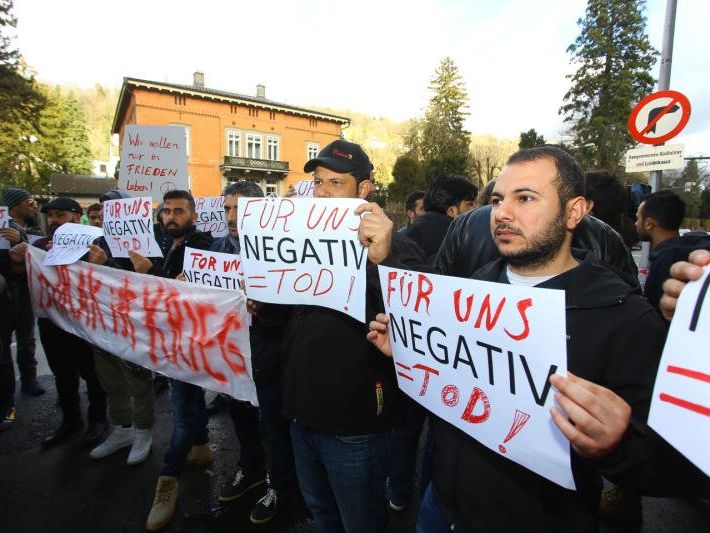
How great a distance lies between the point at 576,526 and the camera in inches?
50.4

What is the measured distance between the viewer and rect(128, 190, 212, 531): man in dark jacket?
2.84m

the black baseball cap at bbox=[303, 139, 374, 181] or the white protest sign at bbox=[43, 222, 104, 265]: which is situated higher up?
the black baseball cap at bbox=[303, 139, 374, 181]

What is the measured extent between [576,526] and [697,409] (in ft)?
2.16

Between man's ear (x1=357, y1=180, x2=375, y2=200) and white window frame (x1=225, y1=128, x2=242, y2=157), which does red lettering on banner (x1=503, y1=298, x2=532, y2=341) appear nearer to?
man's ear (x1=357, y1=180, x2=375, y2=200)

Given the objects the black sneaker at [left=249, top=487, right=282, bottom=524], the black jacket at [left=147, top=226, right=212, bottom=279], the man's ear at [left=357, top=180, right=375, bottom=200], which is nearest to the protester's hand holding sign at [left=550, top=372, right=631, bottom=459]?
the man's ear at [left=357, top=180, right=375, bottom=200]

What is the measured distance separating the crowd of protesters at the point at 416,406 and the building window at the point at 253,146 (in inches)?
1398

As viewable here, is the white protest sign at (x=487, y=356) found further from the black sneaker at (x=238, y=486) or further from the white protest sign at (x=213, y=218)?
the white protest sign at (x=213, y=218)

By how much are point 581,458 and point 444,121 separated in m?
45.9

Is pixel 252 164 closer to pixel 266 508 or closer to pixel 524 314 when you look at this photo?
pixel 266 508

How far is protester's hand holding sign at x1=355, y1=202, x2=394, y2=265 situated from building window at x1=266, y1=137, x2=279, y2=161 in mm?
38657

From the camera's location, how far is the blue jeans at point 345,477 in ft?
6.04

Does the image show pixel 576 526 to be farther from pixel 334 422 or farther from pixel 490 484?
pixel 334 422

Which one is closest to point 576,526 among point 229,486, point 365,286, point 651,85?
point 365,286

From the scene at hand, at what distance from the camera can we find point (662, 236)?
3.36 metres
